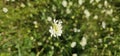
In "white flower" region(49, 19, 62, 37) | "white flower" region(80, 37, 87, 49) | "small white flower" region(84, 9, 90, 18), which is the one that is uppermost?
"small white flower" region(84, 9, 90, 18)

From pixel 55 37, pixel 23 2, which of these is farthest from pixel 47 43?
pixel 23 2

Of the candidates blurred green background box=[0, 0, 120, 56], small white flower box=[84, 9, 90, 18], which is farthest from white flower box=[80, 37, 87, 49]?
small white flower box=[84, 9, 90, 18]

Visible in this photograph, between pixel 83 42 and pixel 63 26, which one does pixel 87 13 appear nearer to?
pixel 63 26

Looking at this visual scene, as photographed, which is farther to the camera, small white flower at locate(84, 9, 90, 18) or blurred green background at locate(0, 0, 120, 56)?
small white flower at locate(84, 9, 90, 18)

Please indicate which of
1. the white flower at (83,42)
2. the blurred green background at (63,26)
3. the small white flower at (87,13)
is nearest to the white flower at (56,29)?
the blurred green background at (63,26)

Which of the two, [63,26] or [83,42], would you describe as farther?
[63,26]

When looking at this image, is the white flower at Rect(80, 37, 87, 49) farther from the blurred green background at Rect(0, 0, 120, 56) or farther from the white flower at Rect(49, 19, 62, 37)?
the white flower at Rect(49, 19, 62, 37)

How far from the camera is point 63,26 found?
4.58m

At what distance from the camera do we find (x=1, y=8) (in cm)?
476

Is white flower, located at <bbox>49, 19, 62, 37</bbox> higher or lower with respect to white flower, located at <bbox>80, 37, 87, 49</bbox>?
higher

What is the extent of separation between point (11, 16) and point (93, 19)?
44.4 inches

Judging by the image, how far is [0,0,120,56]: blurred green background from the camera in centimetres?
439

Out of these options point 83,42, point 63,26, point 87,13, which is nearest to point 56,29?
point 63,26

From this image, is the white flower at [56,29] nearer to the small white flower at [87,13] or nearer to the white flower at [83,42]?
the white flower at [83,42]
